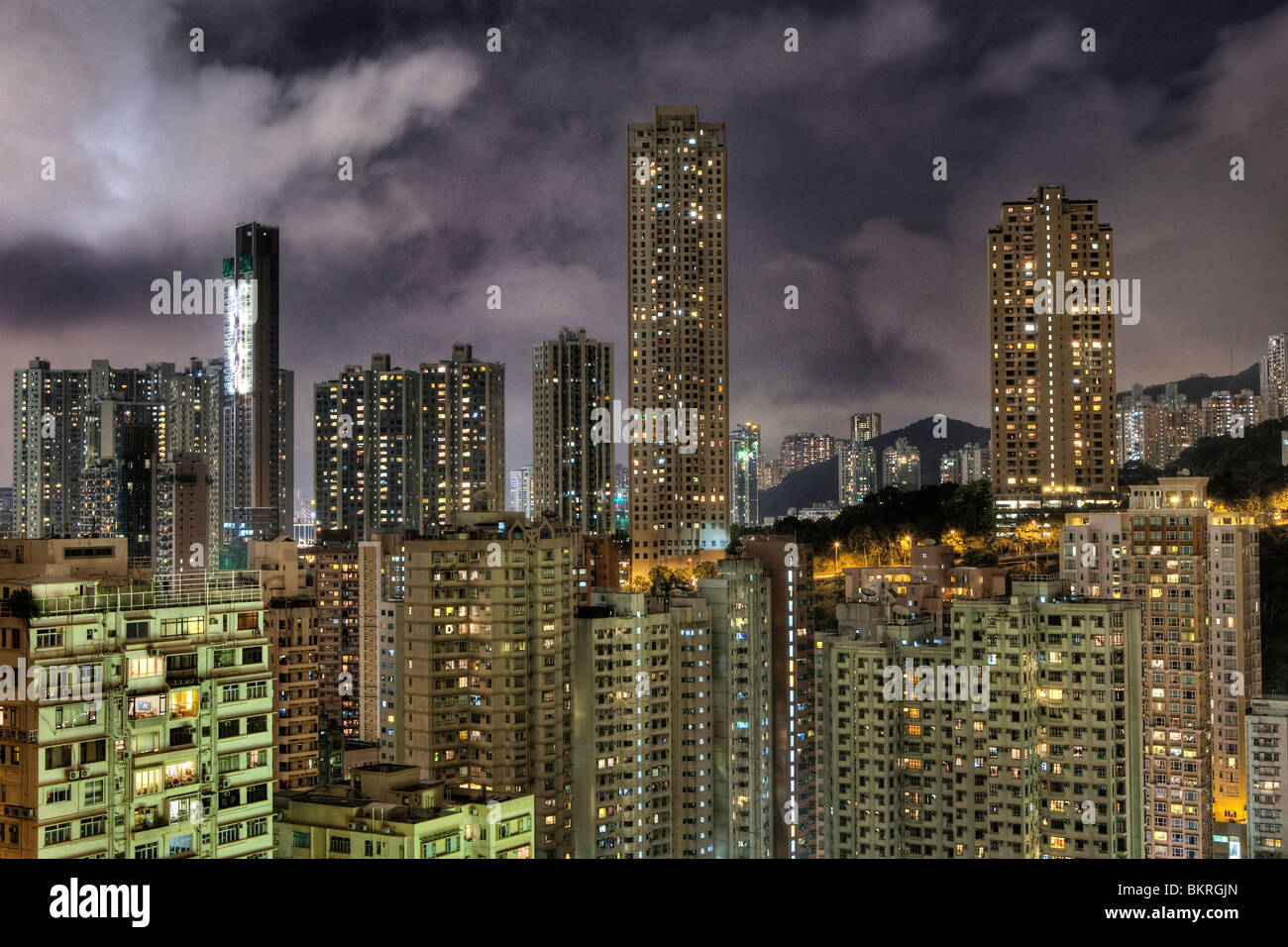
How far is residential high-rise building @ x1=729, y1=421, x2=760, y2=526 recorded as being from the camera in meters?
20.1

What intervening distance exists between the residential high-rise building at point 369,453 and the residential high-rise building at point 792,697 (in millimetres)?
8278

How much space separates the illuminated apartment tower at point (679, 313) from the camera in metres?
22.8

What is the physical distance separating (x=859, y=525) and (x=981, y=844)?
7358mm

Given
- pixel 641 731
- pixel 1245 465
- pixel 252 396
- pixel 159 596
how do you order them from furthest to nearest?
pixel 1245 465
pixel 252 396
pixel 641 731
pixel 159 596

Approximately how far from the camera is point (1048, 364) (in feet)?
58.7

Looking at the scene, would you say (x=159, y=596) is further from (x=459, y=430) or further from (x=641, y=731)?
(x=459, y=430)

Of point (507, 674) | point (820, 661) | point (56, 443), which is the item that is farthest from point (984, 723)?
point (56, 443)

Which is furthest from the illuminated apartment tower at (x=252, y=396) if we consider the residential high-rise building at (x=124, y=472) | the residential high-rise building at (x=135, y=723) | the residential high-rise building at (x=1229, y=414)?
the residential high-rise building at (x=1229, y=414)

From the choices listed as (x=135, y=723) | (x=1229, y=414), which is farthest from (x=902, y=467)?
(x=135, y=723)

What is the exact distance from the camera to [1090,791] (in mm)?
8930

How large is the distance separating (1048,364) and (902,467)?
13.5 feet

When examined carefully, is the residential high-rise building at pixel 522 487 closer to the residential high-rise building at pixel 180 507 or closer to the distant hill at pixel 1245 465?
the residential high-rise building at pixel 180 507

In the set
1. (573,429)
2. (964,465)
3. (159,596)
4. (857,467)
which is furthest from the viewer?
(573,429)
